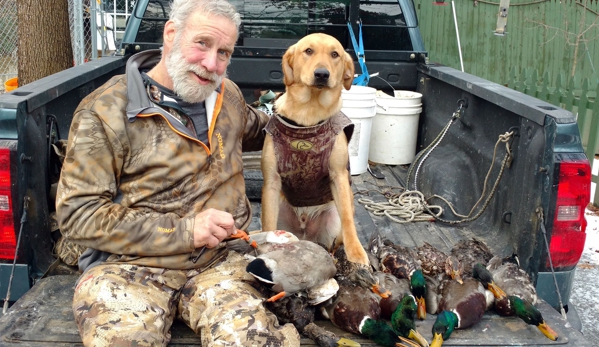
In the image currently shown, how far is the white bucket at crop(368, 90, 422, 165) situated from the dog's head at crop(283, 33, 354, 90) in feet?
4.21

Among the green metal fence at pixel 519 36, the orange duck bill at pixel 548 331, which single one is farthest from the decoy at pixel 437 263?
the green metal fence at pixel 519 36

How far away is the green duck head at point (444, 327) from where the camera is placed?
2.17 m

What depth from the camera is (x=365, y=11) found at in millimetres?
4895

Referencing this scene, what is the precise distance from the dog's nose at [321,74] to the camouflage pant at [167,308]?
1.35 metres

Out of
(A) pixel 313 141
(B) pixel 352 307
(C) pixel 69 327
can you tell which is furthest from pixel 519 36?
(C) pixel 69 327

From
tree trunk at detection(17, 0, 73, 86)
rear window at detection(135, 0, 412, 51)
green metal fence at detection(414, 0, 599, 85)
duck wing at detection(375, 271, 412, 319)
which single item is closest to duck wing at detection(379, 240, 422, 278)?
duck wing at detection(375, 271, 412, 319)

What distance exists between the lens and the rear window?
189 inches

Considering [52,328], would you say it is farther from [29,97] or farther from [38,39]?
[38,39]

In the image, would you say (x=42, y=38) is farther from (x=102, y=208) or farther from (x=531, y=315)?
(x=531, y=315)

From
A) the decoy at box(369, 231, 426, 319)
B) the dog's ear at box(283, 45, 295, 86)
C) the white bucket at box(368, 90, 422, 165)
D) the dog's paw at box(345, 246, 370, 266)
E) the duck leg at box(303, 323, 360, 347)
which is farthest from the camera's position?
the white bucket at box(368, 90, 422, 165)

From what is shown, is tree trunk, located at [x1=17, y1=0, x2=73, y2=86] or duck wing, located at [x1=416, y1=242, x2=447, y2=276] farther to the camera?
tree trunk, located at [x1=17, y1=0, x2=73, y2=86]

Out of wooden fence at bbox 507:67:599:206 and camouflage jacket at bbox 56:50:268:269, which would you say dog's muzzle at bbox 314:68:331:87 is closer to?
camouflage jacket at bbox 56:50:268:269

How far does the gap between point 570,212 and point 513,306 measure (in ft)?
1.62

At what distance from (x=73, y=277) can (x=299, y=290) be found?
0.98 metres
